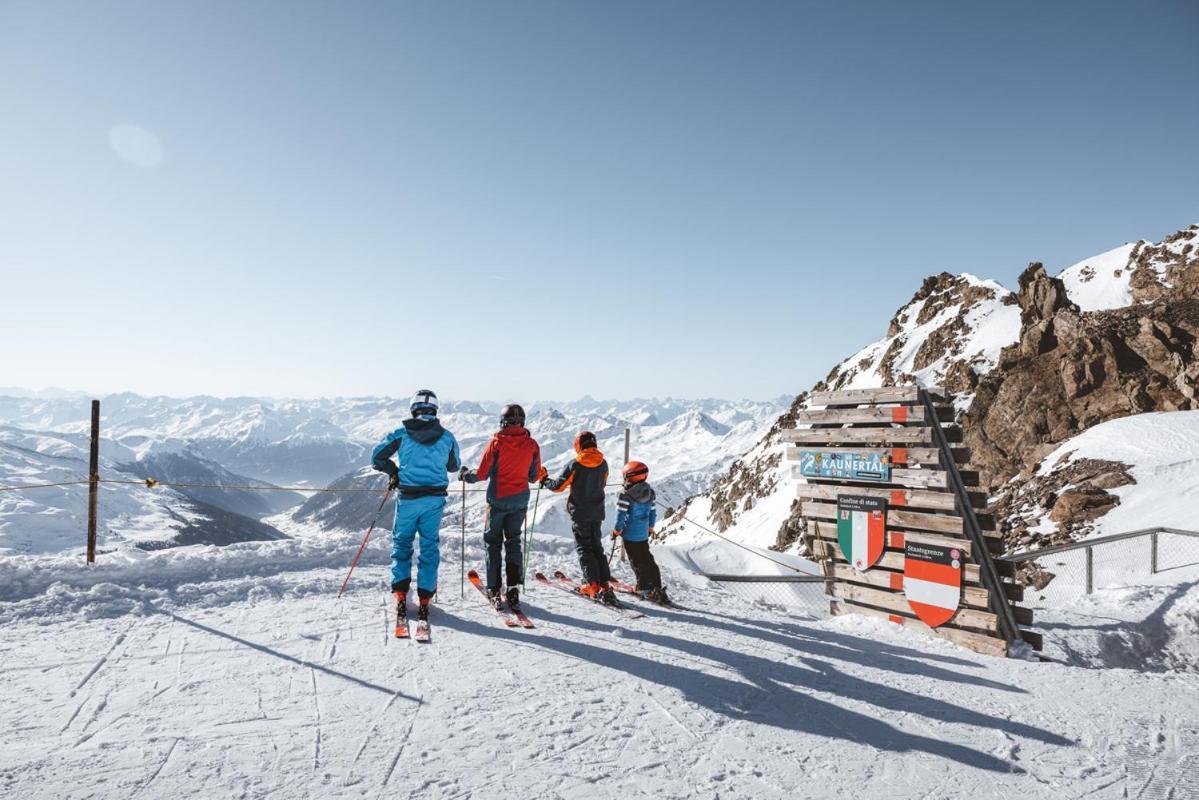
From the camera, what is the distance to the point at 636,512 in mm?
8578

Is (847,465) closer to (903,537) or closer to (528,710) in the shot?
(903,537)

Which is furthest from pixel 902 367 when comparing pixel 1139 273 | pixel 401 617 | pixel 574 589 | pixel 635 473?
pixel 401 617

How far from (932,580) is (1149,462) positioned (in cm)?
1702

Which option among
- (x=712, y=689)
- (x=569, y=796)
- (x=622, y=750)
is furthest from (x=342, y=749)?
(x=712, y=689)

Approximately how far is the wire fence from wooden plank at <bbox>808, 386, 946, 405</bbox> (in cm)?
332

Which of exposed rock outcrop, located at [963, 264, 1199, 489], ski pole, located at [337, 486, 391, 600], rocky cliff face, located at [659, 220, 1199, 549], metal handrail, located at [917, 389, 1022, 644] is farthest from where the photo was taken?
exposed rock outcrop, located at [963, 264, 1199, 489]

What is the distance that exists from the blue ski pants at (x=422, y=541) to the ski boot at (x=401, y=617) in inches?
3.4

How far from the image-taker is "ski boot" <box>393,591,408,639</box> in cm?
629

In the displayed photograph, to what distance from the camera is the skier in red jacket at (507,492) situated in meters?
7.32

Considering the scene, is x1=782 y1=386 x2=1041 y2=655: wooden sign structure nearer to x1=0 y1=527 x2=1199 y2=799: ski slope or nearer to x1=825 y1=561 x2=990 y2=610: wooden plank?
x1=825 y1=561 x2=990 y2=610: wooden plank

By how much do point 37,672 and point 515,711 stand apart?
4251mm

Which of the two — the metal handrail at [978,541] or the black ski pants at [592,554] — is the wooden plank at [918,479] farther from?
the black ski pants at [592,554]

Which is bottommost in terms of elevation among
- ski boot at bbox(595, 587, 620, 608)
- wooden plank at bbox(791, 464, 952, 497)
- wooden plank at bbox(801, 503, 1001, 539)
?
ski boot at bbox(595, 587, 620, 608)

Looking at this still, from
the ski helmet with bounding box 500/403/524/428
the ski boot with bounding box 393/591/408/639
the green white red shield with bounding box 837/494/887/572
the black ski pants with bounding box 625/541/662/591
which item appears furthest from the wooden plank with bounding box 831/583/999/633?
the ski boot with bounding box 393/591/408/639
